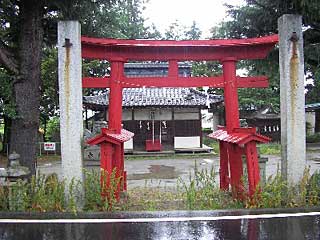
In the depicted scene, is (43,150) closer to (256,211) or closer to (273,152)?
(273,152)

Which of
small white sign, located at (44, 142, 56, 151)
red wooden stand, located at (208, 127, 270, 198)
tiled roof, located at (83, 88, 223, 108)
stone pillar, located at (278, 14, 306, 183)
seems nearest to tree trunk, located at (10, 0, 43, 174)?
red wooden stand, located at (208, 127, 270, 198)

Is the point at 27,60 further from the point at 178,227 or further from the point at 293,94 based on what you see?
the point at 293,94

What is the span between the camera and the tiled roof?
85.8ft

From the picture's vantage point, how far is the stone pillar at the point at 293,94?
7324 millimetres

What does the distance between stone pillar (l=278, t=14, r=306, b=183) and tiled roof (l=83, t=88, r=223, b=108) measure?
1865 cm

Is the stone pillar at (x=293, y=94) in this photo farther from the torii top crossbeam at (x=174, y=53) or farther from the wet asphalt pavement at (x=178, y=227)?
the wet asphalt pavement at (x=178, y=227)

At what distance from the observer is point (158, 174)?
16.8 m

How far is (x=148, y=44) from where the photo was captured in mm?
8383

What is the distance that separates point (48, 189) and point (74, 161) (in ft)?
2.42

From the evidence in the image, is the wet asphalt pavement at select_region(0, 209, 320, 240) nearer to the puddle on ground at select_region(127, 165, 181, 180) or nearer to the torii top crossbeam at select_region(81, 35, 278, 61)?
the torii top crossbeam at select_region(81, 35, 278, 61)

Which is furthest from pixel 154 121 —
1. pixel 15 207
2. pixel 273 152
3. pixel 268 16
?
pixel 15 207

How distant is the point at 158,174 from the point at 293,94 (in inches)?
404

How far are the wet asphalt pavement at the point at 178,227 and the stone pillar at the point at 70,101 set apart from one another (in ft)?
3.72

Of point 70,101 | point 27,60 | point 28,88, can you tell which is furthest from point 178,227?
point 27,60
